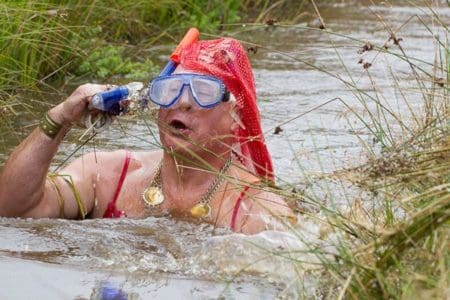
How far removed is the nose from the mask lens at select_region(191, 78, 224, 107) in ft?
0.09

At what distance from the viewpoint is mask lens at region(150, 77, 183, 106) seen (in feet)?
18.8

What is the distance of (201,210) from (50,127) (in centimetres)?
78

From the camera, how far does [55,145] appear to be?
5816 mm

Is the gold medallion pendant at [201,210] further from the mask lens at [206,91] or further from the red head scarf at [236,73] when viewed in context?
the mask lens at [206,91]

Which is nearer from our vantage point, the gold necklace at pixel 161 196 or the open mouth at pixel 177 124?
the open mouth at pixel 177 124

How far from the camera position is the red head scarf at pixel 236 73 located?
19.4ft

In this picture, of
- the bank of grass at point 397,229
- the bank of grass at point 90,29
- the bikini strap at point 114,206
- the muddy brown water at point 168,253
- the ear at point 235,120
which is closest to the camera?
the bank of grass at point 397,229

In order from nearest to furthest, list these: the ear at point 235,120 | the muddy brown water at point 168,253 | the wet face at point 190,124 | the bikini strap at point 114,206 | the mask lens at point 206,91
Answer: the muddy brown water at point 168,253 < the wet face at point 190,124 < the mask lens at point 206,91 < the ear at point 235,120 < the bikini strap at point 114,206

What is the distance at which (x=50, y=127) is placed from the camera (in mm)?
5773

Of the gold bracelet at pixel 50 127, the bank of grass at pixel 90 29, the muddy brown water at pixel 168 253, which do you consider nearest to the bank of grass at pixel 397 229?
the muddy brown water at pixel 168 253

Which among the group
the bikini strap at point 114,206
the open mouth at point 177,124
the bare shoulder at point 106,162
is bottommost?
the bikini strap at point 114,206

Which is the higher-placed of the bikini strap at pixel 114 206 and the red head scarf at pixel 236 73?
the red head scarf at pixel 236 73

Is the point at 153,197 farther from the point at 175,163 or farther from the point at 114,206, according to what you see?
the point at 175,163

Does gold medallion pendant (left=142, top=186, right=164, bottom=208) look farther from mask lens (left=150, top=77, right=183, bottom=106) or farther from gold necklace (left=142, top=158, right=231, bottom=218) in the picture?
mask lens (left=150, top=77, right=183, bottom=106)
